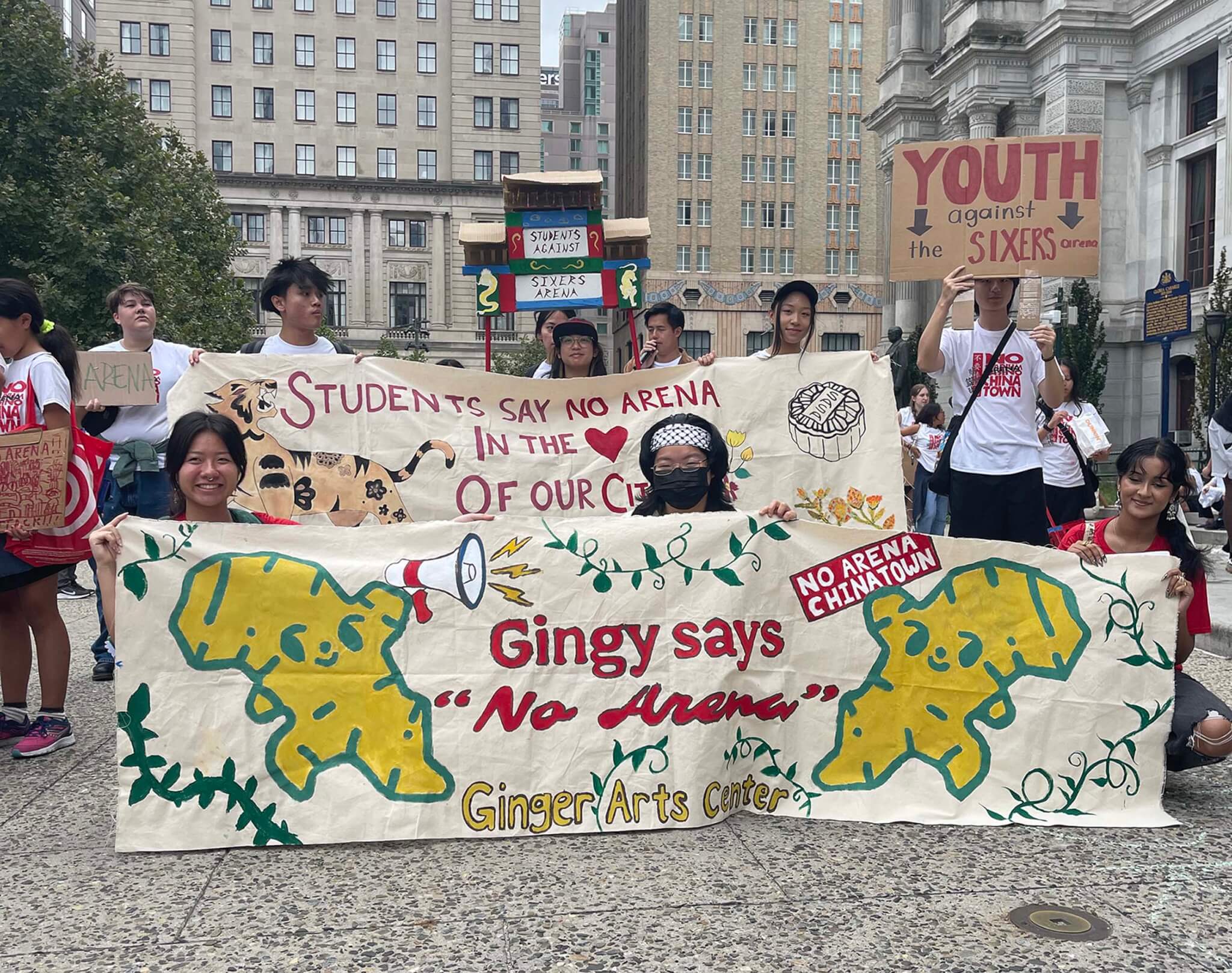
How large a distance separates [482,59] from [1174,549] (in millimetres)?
72790

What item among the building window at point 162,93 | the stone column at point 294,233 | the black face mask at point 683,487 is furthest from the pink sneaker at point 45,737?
the building window at point 162,93

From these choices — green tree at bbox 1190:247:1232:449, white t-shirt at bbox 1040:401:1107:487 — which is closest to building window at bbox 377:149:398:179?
green tree at bbox 1190:247:1232:449

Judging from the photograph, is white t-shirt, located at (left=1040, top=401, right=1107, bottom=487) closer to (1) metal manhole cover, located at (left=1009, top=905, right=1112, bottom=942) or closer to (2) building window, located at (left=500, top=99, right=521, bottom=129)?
(1) metal manhole cover, located at (left=1009, top=905, right=1112, bottom=942)

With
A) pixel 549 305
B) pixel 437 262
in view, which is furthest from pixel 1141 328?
pixel 437 262

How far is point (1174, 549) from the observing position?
4.29m

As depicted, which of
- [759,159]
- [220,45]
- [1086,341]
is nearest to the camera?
[1086,341]

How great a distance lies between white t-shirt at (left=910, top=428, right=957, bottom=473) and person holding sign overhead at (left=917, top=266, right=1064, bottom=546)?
5.95 meters

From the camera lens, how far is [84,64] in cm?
2434

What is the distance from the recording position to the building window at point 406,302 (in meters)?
72.6

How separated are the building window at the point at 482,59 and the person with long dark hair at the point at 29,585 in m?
71.4

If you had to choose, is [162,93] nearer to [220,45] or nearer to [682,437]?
[220,45]

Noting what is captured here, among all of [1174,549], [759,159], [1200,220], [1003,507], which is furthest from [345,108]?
[1174,549]

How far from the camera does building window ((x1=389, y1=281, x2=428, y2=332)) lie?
72.6 metres

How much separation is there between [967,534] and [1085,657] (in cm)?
114
